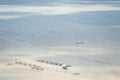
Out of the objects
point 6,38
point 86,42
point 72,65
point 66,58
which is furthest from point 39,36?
point 72,65

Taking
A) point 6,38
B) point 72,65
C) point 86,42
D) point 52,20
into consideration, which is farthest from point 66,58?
point 52,20

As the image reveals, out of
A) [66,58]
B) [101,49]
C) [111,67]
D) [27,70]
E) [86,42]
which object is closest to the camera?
[27,70]

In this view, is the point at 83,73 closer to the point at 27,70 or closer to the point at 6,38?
the point at 27,70

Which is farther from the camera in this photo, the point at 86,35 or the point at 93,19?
the point at 93,19

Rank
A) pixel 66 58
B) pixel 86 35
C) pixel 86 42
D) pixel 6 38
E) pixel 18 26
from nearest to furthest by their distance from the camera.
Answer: pixel 66 58 → pixel 86 42 → pixel 6 38 → pixel 86 35 → pixel 18 26

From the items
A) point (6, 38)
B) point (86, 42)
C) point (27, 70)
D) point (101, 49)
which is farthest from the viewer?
point (6, 38)

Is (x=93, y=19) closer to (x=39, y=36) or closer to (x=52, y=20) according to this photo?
(x=52, y=20)

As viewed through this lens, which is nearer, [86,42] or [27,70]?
[27,70]

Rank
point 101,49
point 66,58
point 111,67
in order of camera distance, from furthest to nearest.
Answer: point 101,49, point 66,58, point 111,67
